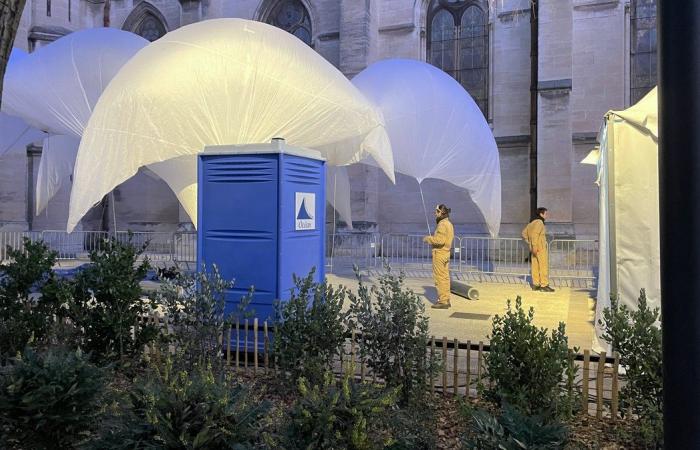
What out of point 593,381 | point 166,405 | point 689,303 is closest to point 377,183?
point 593,381

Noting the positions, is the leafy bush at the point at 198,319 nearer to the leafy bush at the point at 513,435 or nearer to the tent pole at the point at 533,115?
the leafy bush at the point at 513,435

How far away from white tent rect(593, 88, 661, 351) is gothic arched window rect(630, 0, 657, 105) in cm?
1279

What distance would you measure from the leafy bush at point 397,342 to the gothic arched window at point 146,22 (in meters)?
22.7

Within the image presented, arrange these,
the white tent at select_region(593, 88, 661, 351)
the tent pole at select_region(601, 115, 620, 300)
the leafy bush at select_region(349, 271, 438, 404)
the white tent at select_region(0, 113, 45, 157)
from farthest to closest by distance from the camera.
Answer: the white tent at select_region(0, 113, 45, 157) → the tent pole at select_region(601, 115, 620, 300) → the white tent at select_region(593, 88, 661, 351) → the leafy bush at select_region(349, 271, 438, 404)

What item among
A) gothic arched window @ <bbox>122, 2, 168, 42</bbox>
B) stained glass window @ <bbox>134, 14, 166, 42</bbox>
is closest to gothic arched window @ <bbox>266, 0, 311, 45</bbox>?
gothic arched window @ <bbox>122, 2, 168, 42</bbox>

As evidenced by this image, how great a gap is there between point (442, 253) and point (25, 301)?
7560 millimetres

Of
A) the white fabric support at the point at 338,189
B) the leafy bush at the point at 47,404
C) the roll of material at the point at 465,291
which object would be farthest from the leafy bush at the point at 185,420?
the white fabric support at the point at 338,189

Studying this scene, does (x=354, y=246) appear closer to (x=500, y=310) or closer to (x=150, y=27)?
(x=500, y=310)

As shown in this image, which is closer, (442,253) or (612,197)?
(612,197)

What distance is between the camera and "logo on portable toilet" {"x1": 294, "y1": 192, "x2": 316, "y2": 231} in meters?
6.91

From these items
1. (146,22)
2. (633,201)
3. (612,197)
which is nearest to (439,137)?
(612,197)

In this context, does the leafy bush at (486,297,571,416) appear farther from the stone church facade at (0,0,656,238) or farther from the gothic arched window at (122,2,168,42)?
the gothic arched window at (122,2,168,42)

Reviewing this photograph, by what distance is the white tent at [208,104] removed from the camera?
A: 7.34 metres

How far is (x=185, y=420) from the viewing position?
10.0 ft
